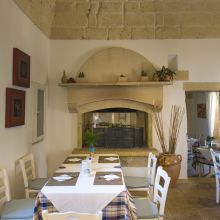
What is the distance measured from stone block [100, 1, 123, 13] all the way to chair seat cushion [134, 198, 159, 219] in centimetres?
358

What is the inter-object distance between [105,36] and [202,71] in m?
2.03

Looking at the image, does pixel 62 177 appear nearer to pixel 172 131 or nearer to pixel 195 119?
pixel 172 131

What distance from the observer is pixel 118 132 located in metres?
5.74

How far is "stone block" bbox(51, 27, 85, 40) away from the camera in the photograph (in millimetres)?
5402

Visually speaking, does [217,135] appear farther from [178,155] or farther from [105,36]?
[105,36]

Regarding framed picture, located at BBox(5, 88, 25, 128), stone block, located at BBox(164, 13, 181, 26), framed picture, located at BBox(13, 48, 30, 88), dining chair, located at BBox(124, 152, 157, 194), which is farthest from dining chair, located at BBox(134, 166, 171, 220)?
stone block, located at BBox(164, 13, 181, 26)

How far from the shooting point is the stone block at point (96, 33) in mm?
5406

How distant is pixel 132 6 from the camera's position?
5.12 meters

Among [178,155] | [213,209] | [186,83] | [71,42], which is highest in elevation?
[71,42]

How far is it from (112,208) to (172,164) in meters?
2.85

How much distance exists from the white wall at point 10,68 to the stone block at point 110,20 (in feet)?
3.88

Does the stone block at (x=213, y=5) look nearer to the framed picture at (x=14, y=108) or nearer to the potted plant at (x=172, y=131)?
the potted plant at (x=172, y=131)

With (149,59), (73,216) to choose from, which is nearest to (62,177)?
(73,216)

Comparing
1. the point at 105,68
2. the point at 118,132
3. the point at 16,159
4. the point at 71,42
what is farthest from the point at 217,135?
the point at 16,159
